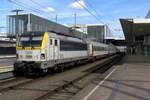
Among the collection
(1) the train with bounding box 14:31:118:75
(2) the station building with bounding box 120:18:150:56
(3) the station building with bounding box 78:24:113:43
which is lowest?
(1) the train with bounding box 14:31:118:75

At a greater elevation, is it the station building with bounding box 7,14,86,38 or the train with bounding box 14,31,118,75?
the station building with bounding box 7,14,86,38

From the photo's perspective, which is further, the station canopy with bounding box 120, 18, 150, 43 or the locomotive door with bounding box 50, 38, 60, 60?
the station canopy with bounding box 120, 18, 150, 43

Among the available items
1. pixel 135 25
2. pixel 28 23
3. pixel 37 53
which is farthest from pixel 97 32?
pixel 37 53

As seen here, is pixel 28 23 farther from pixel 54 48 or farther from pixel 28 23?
pixel 54 48

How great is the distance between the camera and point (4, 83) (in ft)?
55.3

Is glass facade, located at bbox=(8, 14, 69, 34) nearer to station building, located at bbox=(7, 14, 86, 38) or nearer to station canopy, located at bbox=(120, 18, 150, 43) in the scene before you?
station building, located at bbox=(7, 14, 86, 38)

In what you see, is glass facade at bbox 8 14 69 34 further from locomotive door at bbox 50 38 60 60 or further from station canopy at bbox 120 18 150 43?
locomotive door at bbox 50 38 60 60

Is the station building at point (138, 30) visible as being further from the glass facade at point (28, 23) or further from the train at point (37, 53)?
the glass facade at point (28, 23)

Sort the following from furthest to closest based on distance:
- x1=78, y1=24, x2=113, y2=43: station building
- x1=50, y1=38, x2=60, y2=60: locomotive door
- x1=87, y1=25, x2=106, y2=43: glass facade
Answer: x1=87, y1=25, x2=106, y2=43: glass facade, x1=78, y1=24, x2=113, y2=43: station building, x1=50, y1=38, x2=60, y2=60: locomotive door

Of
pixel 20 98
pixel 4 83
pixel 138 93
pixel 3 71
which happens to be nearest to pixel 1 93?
pixel 20 98

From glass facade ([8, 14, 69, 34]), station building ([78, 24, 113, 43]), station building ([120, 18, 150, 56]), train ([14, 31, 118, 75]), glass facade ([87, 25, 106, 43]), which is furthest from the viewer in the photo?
glass facade ([87, 25, 106, 43])

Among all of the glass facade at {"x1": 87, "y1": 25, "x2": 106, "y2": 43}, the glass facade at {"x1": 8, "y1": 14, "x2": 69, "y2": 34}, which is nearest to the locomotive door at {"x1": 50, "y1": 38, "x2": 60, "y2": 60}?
the glass facade at {"x1": 8, "y1": 14, "x2": 69, "y2": 34}

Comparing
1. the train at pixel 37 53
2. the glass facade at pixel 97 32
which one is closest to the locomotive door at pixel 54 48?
the train at pixel 37 53

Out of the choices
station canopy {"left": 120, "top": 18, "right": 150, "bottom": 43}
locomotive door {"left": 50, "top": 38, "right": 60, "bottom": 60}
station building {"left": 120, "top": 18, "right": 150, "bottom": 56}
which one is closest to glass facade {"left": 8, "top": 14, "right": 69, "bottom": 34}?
station building {"left": 120, "top": 18, "right": 150, "bottom": 56}
